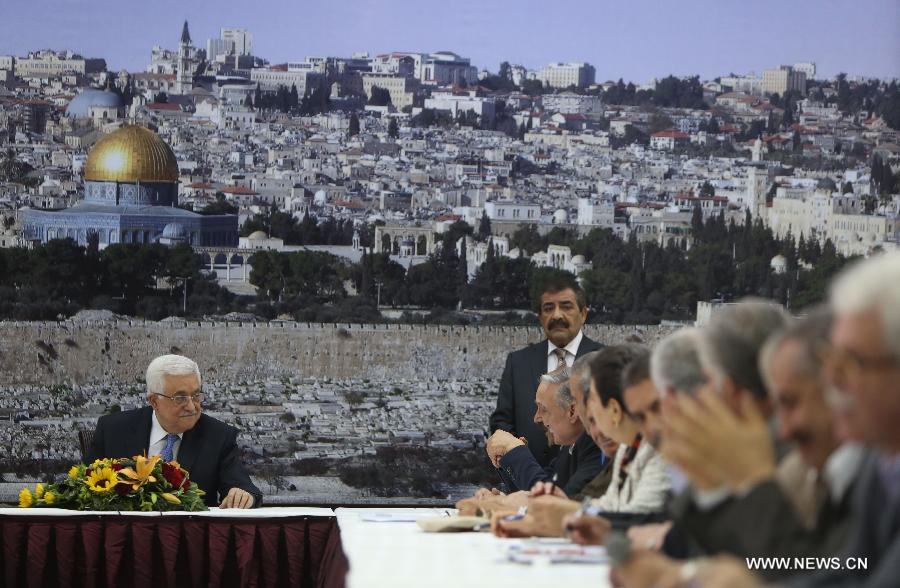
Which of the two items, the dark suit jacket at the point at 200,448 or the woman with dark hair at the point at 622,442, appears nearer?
the woman with dark hair at the point at 622,442

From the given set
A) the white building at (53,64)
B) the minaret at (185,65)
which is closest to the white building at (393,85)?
the minaret at (185,65)

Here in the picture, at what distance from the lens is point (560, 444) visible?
11.2ft

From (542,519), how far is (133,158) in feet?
27.3

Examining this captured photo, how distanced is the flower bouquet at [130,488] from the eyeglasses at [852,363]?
2.28 meters

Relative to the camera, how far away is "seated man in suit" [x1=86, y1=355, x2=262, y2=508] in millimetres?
3779

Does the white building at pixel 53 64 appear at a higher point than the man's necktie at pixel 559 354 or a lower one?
higher

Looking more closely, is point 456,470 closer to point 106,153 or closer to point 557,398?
point 106,153

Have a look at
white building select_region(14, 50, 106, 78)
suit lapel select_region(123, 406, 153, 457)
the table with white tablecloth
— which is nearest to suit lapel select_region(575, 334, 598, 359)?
the table with white tablecloth

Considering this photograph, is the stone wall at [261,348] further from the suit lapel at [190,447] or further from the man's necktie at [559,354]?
the suit lapel at [190,447]

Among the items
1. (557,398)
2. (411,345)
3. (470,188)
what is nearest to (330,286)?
(411,345)

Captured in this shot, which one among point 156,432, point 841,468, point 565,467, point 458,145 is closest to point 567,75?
point 458,145

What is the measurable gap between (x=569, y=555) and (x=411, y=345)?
26.3 feet

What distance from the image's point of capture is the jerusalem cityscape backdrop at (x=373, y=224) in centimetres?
988

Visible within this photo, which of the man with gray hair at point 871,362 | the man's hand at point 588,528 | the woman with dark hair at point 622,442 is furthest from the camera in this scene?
the woman with dark hair at point 622,442
